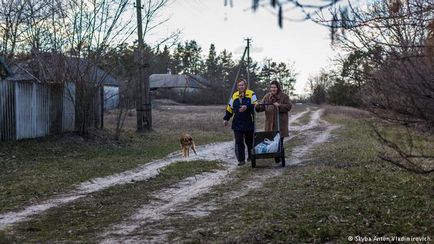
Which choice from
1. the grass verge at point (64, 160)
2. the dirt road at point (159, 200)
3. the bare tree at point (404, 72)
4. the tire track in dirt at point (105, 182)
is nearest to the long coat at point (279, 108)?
the dirt road at point (159, 200)

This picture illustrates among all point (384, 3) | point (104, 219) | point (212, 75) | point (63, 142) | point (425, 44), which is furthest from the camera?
point (212, 75)

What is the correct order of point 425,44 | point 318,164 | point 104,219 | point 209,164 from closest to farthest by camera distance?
point 425,44, point 104,219, point 318,164, point 209,164

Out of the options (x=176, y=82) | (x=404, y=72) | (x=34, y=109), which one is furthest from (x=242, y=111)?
(x=176, y=82)

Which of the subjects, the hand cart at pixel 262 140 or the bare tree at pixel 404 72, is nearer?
the bare tree at pixel 404 72

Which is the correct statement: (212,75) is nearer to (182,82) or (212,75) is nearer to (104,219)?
(182,82)

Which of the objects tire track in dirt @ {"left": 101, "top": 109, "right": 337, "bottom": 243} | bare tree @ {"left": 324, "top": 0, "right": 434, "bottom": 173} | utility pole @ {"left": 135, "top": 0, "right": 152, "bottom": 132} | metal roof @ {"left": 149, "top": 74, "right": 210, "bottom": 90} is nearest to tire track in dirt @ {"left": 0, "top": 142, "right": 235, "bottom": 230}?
tire track in dirt @ {"left": 101, "top": 109, "right": 337, "bottom": 243}

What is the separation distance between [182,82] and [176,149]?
8614 cm

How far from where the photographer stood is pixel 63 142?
59.2ft

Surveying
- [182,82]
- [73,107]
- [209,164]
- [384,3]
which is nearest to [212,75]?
[182,82]

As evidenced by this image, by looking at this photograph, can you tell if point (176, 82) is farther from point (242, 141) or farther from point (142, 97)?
point (242, 141)

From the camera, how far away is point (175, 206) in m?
7.98

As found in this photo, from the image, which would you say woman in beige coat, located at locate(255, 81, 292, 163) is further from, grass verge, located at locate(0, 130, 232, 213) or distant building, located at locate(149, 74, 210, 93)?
distant building, located at locate(149, 74, 210, 93)

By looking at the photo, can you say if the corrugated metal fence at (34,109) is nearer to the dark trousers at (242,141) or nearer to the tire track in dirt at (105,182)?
the tire track in dirt at (105,182)

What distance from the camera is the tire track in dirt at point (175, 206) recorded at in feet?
20.7
